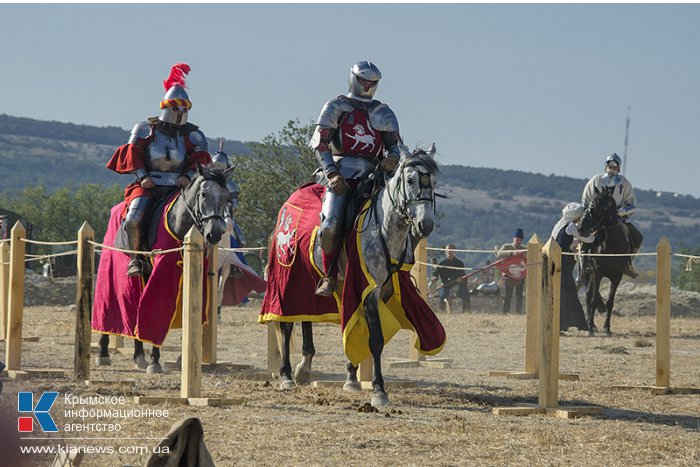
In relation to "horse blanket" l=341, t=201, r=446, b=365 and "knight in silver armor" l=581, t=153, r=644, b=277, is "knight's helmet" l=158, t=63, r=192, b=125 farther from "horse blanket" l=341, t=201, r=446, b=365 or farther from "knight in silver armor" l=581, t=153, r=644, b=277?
"knight in silver armor" l=581, t=153, r=644, b=277

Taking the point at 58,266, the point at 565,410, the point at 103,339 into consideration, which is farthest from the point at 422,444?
the point at 58,266

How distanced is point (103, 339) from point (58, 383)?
2866 mm

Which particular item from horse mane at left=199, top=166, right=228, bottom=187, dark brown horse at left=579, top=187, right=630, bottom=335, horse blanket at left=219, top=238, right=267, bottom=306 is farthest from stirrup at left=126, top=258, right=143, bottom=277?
dark brown horse at left=579, top=187, right=630, bottom=335

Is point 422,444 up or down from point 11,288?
down

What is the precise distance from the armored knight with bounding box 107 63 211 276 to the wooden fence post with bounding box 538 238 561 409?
4.69 metres

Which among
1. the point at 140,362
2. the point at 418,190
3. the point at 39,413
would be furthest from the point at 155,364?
the point at 39,413

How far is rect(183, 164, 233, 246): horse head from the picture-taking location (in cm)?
1300

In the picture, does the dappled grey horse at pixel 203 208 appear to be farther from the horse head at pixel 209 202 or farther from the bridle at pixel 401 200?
the bridle at pixel 401 200

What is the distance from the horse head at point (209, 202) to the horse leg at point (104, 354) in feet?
7.11

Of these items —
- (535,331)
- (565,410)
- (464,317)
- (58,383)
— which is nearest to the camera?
(565,410)

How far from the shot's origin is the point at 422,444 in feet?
29.0

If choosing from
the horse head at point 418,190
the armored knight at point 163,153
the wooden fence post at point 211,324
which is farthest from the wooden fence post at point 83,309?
the horse head at point 418,190

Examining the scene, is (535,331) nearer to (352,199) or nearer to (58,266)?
(352,199)

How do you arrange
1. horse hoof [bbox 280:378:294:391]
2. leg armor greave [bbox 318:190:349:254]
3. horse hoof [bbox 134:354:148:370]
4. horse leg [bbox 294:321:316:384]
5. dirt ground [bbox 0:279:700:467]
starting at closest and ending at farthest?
dirt ground [bbox 0:279:700:467] < leg armor greave [bbox 318:190:349:254] < horse hoof [bbox 280:378:294:391] < horse leg [bbox 294:321:316:384] < horse hoof [bbox 134:354:148:370]
